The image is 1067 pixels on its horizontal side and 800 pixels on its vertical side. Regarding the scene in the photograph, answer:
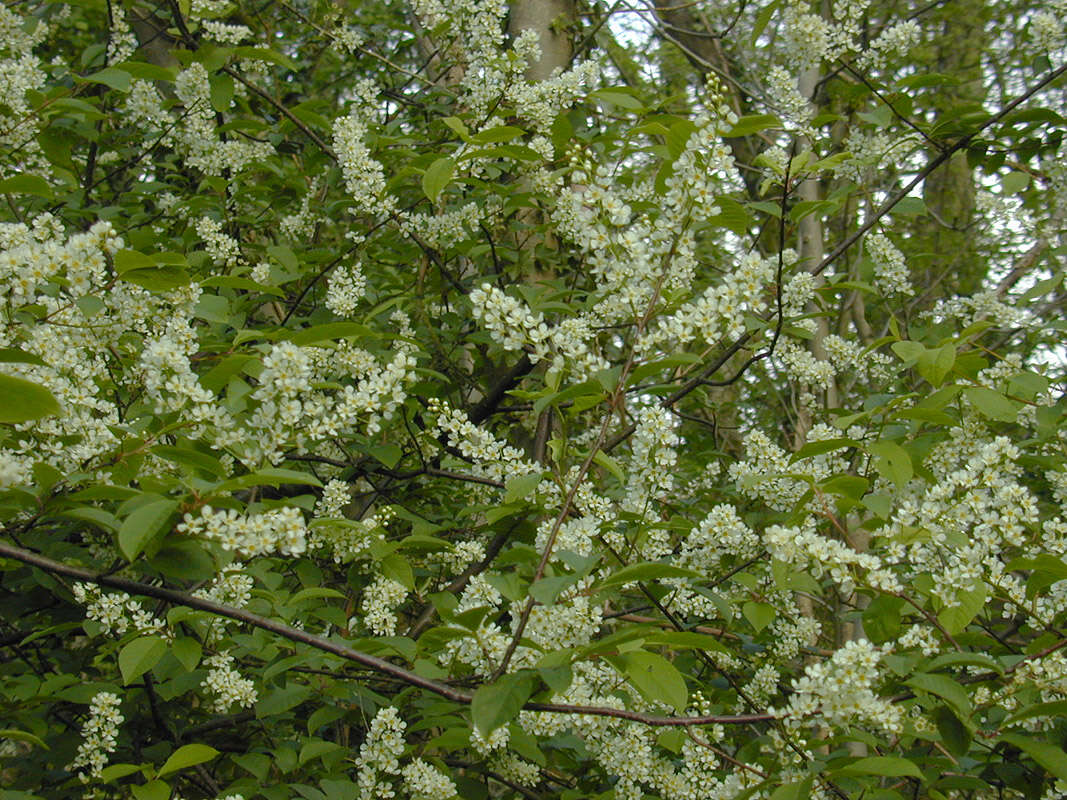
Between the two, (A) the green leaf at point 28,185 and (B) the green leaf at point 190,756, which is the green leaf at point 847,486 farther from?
(A) the green leaf at point 28,185

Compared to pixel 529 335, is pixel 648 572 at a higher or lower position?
lower

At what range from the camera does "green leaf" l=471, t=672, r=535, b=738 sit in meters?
1.68

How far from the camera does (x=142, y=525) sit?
1.64 m

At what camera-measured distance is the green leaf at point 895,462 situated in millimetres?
2396

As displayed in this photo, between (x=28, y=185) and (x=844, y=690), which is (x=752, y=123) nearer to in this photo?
(x=844, y=690)

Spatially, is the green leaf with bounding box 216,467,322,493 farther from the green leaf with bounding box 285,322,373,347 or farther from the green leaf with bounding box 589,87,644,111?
the green leaf with bounding box 589,87,644,111

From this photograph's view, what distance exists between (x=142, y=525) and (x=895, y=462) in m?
1.77

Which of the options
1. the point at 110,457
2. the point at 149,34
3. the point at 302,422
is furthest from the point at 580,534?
the point at 149,34

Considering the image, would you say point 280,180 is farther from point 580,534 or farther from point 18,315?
point 580,534

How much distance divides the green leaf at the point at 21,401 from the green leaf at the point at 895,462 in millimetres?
1936

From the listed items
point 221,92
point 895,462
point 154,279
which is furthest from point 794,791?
point 221,92

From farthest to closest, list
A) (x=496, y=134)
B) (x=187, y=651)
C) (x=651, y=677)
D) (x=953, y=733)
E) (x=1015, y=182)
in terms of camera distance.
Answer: (x=1015, y=182) → (x=496, y=134) → (x=187, y=651) → (x=953, y=733) → (x=651, y=677)

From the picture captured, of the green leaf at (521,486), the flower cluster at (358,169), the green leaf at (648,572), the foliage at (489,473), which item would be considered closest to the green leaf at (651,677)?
the foliage at (489,473)

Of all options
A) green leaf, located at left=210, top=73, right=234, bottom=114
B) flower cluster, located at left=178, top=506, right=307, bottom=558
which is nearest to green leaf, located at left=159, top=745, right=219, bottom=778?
flower cluster, located at left=178, top=506, right=307, bottom=558
